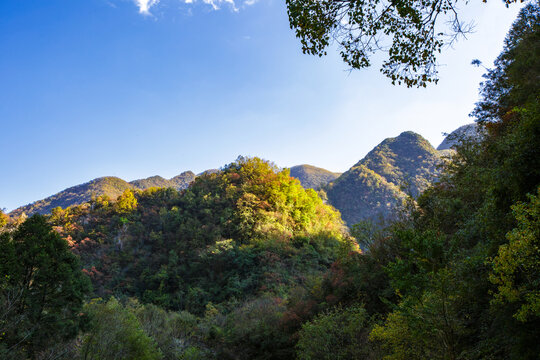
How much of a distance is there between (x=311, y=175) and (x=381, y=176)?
1416 inches

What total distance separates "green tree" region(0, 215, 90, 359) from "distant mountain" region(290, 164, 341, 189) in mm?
81437

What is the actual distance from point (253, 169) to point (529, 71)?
27.8 m

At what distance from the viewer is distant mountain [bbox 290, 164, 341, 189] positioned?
94.9 metres

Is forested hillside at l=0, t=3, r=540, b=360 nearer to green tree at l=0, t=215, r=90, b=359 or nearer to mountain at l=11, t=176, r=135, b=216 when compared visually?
green tree at l=0, t=215, r=90, b=359

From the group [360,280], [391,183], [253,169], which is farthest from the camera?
[391,183]

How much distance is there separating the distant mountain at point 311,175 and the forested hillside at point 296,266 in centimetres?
6044

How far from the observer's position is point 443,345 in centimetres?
457

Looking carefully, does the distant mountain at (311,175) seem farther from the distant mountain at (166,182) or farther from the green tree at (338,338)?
the green tree at (338,338)

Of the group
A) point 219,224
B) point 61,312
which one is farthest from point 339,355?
point 219,224

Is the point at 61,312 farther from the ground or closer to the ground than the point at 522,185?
closer to the ground

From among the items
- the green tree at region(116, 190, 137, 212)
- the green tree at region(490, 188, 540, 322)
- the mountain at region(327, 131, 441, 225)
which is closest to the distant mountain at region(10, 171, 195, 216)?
the green tree at region(116, 190, 137, 212)

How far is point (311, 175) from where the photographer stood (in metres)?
100

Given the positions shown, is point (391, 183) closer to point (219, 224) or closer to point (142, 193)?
point (219, 224)

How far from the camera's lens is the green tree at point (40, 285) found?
372 inches
